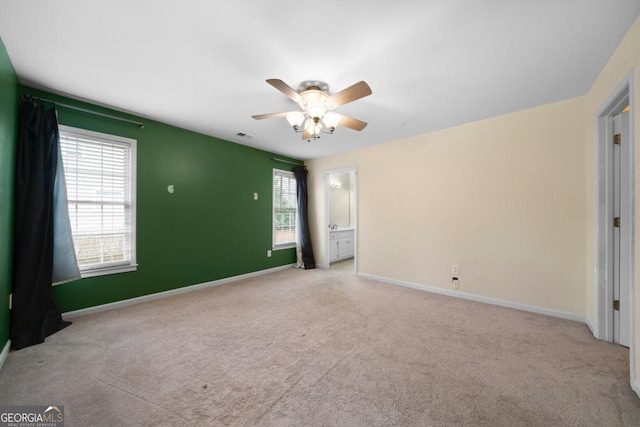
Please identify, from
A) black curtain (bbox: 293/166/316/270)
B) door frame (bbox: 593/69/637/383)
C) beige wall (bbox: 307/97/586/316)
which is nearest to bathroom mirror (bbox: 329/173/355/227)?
black curtain (bbox: 293/166/316/270)

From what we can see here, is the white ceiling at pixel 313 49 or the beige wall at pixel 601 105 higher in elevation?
the white ceiling at pixel 313 49

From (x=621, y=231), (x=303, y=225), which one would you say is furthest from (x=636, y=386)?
Result: (x=303, y=225)

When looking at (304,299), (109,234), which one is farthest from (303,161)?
(109,234)

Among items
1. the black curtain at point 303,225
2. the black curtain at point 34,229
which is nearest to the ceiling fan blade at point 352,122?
the black curtain at point 303,225

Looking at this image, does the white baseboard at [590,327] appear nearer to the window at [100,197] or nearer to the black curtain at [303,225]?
the black curtain at [303,225]

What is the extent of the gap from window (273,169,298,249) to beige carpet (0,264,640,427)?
234 cm

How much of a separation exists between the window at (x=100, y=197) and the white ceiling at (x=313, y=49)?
51 cm

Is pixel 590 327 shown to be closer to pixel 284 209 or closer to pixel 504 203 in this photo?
pixel 504 203

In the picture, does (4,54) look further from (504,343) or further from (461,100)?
(504,343)

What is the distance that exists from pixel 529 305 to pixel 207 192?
4.77 meters

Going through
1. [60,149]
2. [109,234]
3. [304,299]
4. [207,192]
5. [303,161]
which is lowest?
[304,299]

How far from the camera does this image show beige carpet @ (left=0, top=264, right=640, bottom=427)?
1485 millimetres

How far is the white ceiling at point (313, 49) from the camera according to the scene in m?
1.56

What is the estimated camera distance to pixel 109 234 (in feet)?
10.1
